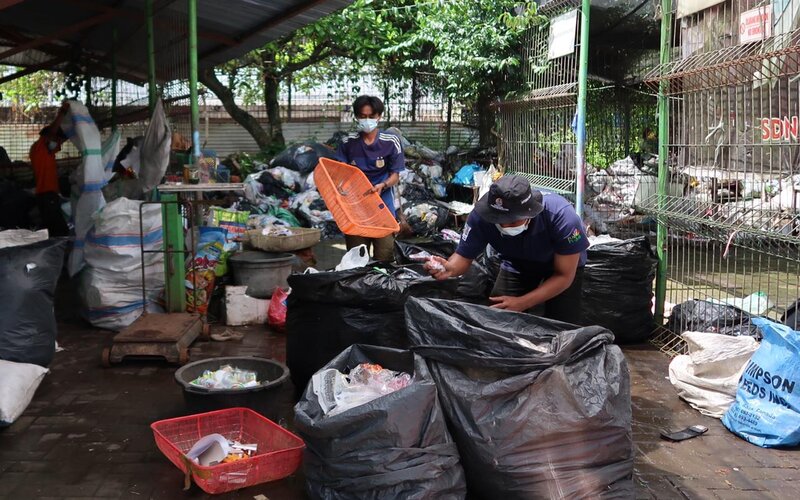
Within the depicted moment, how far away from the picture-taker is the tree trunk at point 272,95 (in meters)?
13.6

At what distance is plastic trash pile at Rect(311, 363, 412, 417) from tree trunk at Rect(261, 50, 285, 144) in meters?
11.0

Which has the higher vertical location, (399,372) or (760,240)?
(760,240)

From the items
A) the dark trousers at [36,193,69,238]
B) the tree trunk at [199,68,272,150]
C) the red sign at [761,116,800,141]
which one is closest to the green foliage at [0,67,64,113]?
the tree trunk at [199,68,272,150]

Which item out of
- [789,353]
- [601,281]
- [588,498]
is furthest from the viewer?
[601,281]

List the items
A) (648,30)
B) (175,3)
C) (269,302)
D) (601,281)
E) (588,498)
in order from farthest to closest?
(648,30), (175,3), (269,302), (601,281), (588,498)

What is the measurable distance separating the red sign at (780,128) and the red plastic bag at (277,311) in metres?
3.63

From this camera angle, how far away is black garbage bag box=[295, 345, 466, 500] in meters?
2.90

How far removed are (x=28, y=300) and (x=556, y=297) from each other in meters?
3.04

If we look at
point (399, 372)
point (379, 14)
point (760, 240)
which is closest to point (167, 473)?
point (399, 372)

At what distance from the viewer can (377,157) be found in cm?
634

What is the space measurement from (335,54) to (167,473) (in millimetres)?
10767

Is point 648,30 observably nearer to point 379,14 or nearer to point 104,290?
point 379,14

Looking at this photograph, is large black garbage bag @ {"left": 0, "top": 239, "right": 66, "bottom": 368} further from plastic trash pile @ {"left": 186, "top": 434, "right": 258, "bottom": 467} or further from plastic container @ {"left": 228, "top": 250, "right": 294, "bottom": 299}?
plastic container @ {"left": 228, "top": 250, "right": 294, "bottom": 299}

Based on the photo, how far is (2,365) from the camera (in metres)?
4.27
